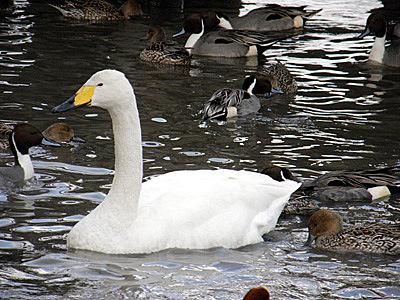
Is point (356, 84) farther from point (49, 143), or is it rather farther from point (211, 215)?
point (211, 215)

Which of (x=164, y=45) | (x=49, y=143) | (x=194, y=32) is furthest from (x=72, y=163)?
(x=194, y=32)

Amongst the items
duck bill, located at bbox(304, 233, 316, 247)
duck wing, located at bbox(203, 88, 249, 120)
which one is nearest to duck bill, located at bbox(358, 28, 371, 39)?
duck wing, located at bbox(203, 88, 249, 120)

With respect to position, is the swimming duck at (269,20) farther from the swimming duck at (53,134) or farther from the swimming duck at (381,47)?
the swimming duck at (53,134)

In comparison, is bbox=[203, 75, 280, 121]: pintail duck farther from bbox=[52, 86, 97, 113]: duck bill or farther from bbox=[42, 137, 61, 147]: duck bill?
bbox=[52, 86, 97, 113]: duck bill

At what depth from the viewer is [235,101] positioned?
11234 millimetres

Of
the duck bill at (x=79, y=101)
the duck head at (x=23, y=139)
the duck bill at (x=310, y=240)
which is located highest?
the duck bill at (x=79, y=101)

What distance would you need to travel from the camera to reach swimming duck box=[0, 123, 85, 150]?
30.7ft

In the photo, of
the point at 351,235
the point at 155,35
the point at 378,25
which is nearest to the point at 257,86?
the point at 155,35

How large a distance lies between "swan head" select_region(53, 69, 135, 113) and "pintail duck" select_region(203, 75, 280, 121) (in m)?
4.69

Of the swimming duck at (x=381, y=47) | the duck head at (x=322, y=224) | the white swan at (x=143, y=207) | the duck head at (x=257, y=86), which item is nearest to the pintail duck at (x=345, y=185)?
the duck head at (x=322, y=224)

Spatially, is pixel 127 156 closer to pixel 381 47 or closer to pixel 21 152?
pixel 21 152

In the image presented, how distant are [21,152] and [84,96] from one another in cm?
246

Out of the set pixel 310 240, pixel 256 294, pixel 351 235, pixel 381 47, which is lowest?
pixel 310 240

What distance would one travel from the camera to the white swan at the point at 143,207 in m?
6.32
